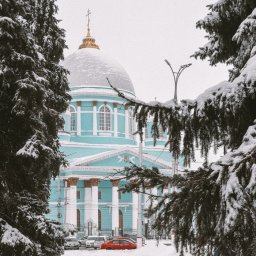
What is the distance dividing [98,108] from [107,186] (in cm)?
783

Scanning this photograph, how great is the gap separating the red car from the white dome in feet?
73.2

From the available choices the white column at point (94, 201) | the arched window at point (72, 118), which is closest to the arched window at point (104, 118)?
the arched window at point (72, 118)

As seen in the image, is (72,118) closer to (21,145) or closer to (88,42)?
(88,42)

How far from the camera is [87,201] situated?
51.5m

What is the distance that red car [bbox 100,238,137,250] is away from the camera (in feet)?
119

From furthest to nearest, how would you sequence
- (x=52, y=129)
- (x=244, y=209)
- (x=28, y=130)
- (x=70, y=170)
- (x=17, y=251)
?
(x=70, y=170) < (x=52, y=129) < (x=28, y=130) < (x=17, y=251) < (x=244, y=209)

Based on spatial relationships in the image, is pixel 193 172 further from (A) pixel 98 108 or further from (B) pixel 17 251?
(A) pixel 98 108

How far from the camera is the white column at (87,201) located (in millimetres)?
51044

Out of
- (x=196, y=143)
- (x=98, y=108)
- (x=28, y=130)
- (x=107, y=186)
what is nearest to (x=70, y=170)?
(x=107, y=186)

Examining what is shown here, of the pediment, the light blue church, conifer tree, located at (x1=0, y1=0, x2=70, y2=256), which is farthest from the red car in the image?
conifer tree, located at (x1=0, y1=0, x2=70, y2=256)

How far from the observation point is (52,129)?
14.2m

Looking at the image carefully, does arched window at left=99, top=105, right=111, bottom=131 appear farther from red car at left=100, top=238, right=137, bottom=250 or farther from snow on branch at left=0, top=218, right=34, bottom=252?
snow on branch at left=0, top=218, right=34, bottom=252

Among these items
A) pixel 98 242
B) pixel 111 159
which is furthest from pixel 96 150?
pixel 98 242

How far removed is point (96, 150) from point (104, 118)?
3367mm
